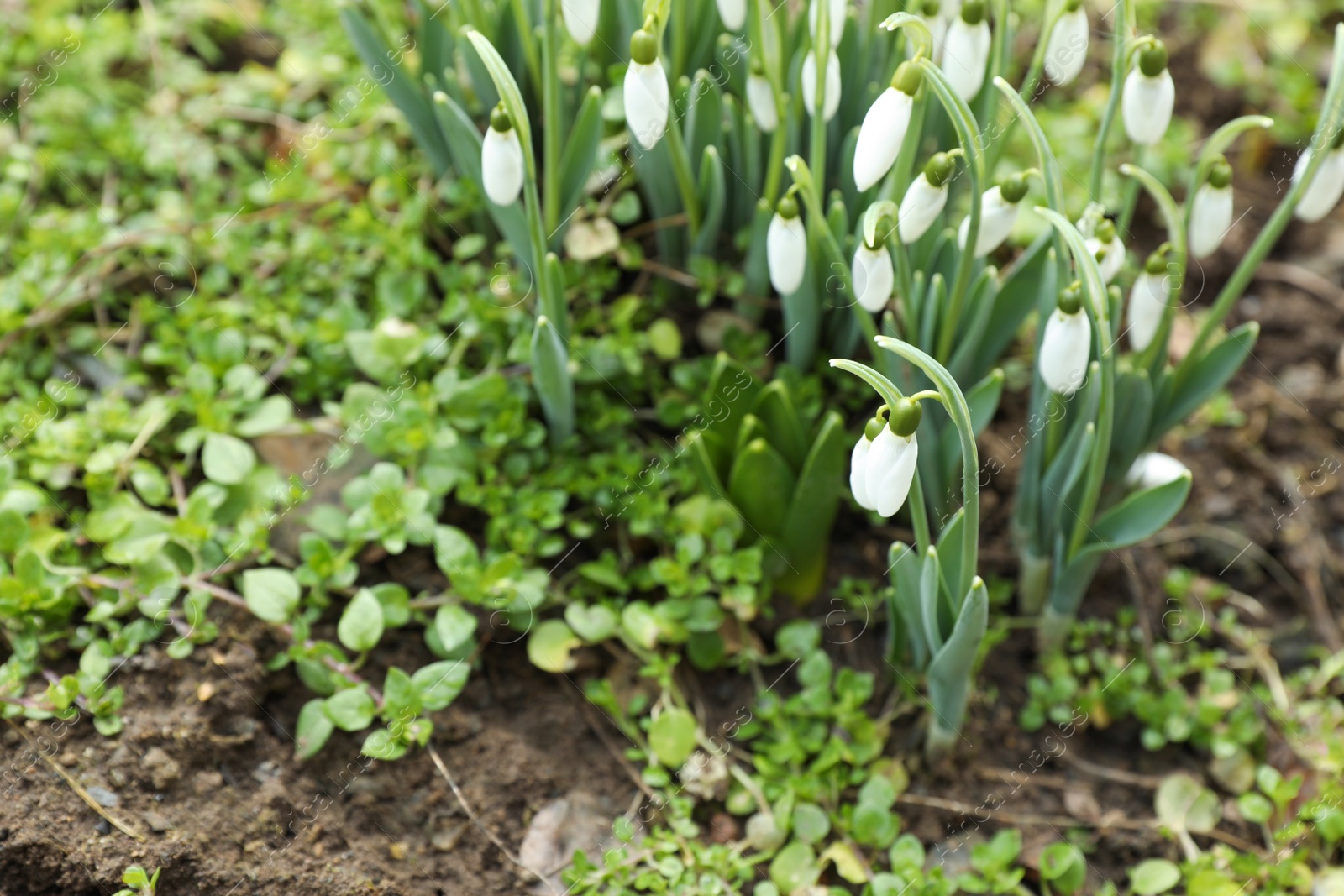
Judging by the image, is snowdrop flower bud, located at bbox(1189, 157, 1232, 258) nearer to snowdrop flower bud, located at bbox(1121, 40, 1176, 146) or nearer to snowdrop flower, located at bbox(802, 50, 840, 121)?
snowdrop flower bud, located at bbox(1121, 40, 1176, 146)

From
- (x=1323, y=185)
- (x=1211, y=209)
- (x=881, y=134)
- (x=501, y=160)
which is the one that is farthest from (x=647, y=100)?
(x=1323, y=185)

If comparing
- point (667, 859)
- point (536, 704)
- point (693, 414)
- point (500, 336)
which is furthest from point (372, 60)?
point (667, 859)

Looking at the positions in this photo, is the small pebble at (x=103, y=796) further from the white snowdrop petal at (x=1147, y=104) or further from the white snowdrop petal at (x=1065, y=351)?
the white snowdrop petal at (x=1147, y=104)

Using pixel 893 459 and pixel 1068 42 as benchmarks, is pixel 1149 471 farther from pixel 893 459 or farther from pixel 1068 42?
pixel 893 459

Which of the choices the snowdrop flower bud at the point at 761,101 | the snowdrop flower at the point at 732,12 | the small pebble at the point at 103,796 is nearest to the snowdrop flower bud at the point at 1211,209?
the snowdrop flower bud at the point at 761,101

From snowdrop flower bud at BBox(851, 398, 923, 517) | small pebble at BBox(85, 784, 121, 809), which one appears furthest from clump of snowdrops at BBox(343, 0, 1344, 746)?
small pebble at BBox(85, 784, 121, 809)
